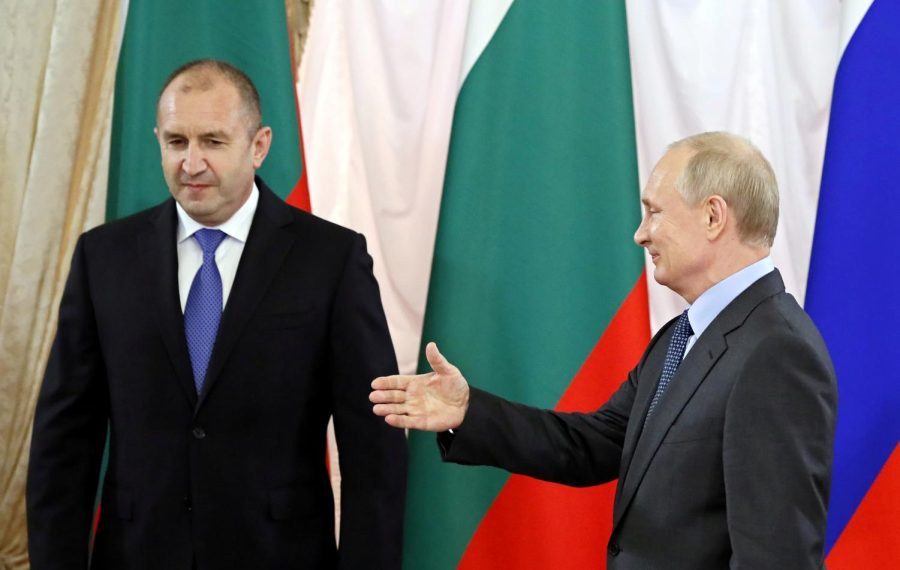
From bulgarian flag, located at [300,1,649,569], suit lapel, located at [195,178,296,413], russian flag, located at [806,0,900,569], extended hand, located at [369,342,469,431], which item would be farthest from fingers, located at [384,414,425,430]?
russian flag, located at [806,0,900,569]

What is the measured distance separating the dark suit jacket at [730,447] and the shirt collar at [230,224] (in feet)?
2.02

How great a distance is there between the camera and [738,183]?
1.58 meters

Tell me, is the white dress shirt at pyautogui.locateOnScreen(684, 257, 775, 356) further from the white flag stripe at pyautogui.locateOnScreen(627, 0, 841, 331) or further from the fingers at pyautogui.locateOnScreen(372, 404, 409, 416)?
the white flag stripe at pyautogui.locateOnScreen(627, 0, 841, 331)

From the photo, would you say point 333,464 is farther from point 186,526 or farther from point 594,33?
point 594,33

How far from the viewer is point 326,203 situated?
2.52 metres

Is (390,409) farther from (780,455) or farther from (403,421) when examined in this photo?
(780,455)

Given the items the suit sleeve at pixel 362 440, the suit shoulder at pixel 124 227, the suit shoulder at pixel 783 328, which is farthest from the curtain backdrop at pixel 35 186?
the suit shoulder at pixel 783 328

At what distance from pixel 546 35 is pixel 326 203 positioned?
25.7 inches

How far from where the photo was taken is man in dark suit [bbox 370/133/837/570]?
1404 millimetres

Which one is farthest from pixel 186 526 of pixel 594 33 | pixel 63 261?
pixel 594 33

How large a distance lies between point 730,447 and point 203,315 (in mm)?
1032

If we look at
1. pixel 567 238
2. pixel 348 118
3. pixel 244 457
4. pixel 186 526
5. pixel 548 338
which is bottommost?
pixel 186 526

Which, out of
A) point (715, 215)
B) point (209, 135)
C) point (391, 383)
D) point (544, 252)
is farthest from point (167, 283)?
point (715, 215)

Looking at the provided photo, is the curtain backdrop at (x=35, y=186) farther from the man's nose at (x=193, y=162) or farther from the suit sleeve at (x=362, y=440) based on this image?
the suit sleeve at (x=362, y=440)
